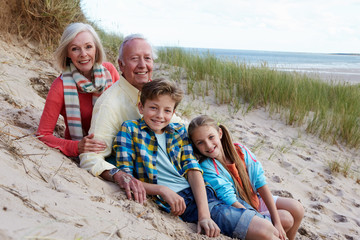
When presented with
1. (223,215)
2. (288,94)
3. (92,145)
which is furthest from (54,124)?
(288,94)

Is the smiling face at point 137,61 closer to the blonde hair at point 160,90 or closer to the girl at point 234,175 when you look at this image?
the blonde hair at point 160,90

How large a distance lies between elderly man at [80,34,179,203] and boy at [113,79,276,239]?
14cm

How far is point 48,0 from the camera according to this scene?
559 cm

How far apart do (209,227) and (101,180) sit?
2.70 feet

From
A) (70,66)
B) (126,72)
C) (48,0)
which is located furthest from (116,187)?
(48,0)

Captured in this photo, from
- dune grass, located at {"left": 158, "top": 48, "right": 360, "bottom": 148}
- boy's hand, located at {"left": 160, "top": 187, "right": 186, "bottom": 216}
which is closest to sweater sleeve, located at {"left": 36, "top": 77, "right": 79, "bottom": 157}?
boy's hand, located at {"left": 160, "top": 187, "right": 186, "bottom": 216}

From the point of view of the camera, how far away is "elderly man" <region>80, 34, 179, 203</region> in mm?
2768

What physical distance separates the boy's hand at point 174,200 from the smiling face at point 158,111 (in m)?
0.47

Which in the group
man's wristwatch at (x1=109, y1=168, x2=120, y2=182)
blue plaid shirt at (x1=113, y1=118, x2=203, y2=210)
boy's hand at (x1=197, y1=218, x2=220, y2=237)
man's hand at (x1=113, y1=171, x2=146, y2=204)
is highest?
blue plaid shirt at (x1=113, y1=118, x2=203, y2=210)

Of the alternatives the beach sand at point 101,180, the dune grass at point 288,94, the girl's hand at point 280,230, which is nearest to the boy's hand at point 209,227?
the beach sand at point 101,180

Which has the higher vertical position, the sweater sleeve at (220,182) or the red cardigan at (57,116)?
the red cardigan at (57,116)

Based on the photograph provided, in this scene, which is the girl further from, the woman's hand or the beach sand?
the woman's hand

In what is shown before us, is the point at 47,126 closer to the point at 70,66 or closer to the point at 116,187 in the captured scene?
the point at 70,66

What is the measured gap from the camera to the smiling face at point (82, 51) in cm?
317
